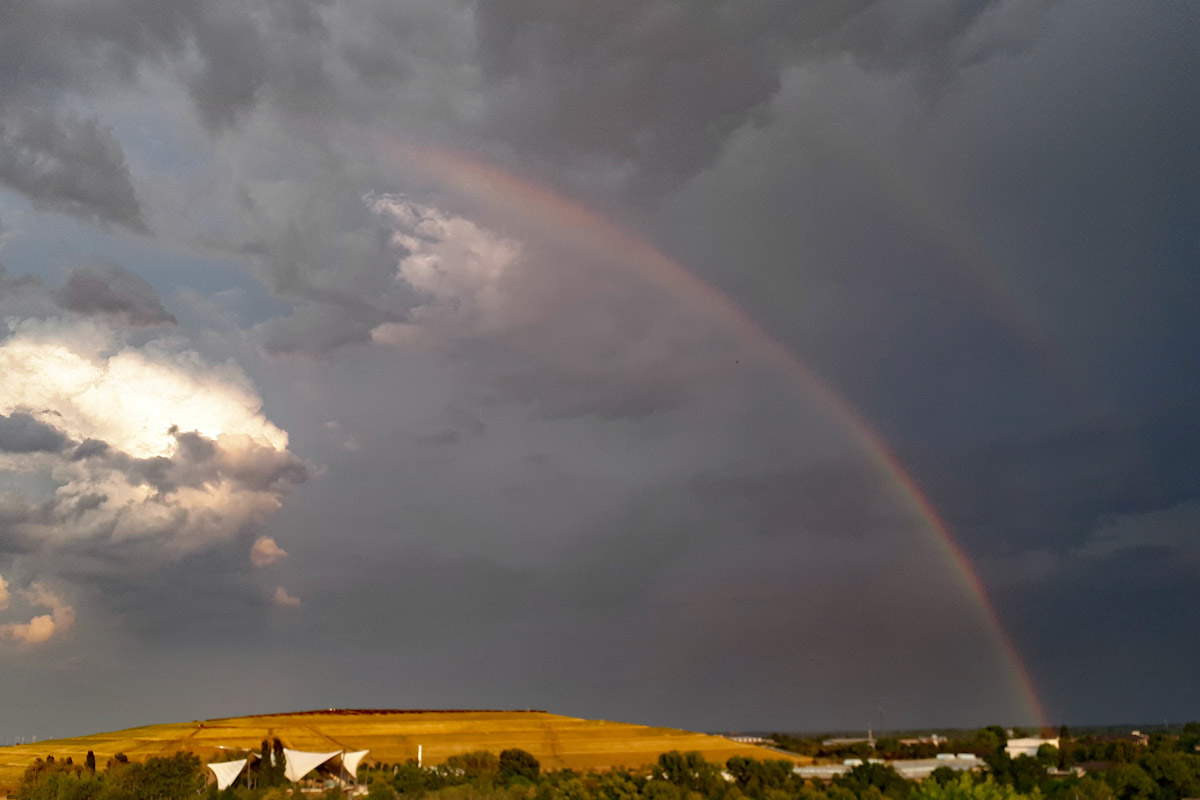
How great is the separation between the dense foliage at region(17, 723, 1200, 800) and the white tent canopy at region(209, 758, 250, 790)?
6.14ft

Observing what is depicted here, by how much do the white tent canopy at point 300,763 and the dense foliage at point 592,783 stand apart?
189 centimetres

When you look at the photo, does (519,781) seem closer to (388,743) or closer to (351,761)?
(351,761)

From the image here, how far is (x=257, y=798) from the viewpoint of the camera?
329ft

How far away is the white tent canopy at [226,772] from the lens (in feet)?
371

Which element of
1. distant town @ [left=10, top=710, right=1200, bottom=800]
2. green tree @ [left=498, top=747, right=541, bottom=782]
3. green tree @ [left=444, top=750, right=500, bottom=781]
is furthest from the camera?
green tree @ [left=498, top=747, right=541, bottom=782]

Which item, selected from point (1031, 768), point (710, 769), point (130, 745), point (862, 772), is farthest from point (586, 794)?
point (130, 745)

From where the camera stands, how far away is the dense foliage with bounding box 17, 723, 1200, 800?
94688 millimetres

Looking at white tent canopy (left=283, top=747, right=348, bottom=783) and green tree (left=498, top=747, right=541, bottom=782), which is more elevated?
white tent canopy (left=283, top=747, right=348, bottom=783)

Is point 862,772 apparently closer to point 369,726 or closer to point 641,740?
point 641,740

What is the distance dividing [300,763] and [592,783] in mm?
48759

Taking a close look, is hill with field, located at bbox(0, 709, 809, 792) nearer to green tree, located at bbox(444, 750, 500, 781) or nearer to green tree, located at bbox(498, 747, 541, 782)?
→ green tree, located at bbox(444, 750, 500, 781)

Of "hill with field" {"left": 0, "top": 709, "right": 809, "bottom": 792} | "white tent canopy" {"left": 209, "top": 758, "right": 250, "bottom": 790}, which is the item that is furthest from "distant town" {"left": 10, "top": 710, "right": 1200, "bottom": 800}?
"hill with field" {"left": 0, "top": 709, "right": 809, "bottom": 792}

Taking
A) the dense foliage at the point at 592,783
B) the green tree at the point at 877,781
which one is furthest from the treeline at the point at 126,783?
the green tree at the point at 877,781

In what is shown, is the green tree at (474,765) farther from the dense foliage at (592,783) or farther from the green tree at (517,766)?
the green tree at (517,766)
